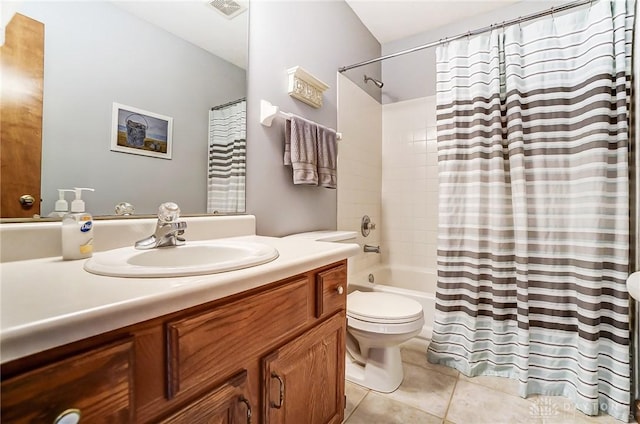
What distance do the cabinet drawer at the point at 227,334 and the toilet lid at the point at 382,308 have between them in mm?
627

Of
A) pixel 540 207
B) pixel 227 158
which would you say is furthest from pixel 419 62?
pixel 227 158

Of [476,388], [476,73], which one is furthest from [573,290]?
[476,73]

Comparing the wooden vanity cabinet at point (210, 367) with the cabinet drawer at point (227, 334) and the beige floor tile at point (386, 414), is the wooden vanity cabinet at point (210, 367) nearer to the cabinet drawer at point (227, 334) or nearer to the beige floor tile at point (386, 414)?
the cabinet drawer at point (227, 334)

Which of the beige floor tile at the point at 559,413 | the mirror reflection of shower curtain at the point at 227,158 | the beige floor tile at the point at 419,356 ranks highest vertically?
the mirror reflection of shower curtain at the point at 227,158

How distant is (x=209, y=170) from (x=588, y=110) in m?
1.76

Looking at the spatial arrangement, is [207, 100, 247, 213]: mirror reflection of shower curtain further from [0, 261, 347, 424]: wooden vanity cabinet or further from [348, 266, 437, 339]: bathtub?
[348, 266, 437, 339]: bathtub

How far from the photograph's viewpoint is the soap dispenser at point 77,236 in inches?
27.7

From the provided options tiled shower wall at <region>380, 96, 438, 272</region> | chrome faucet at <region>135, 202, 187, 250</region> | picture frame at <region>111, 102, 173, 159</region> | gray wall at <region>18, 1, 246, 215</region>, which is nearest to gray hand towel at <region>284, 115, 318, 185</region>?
gray wall at <region>18, 1, 246, 215</region>

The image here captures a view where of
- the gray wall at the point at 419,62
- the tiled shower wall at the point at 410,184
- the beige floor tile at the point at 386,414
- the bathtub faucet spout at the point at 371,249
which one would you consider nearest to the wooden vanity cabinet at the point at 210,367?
the beige floor tile at the point at 386,414

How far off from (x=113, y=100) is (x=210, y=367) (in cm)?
84

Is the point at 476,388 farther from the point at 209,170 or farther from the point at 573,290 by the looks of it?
the point at 209,170

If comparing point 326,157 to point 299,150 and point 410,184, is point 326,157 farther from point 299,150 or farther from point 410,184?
point 410,184

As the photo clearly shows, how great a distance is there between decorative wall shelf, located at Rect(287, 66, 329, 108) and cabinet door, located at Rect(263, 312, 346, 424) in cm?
120

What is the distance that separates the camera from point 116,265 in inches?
23.3
